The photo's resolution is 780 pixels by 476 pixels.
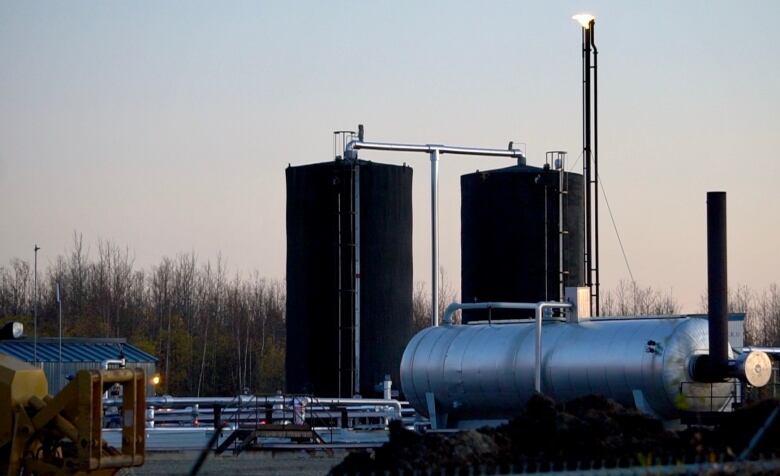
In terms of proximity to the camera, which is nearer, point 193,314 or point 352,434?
point 352,434

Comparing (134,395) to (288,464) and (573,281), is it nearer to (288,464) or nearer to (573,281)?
(288,464)

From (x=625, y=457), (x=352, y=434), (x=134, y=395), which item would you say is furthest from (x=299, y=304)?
(x=625, y=457)

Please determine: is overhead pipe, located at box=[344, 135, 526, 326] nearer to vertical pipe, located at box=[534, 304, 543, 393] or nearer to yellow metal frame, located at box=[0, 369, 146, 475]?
vertical pipe, located at box=[534, 304, 543, 393]

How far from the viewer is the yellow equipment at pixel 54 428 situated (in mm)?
14250

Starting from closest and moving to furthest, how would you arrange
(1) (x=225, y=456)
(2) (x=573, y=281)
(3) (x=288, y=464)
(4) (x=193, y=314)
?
(3) (x=288, y=464) → (1) (x=225, y=456) → (2) (x=573, y=281) → (4) (x=193, y=314)

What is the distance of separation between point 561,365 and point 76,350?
21.2 metres

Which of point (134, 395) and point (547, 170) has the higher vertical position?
point (547, 170)

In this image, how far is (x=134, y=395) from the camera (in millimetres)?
15312

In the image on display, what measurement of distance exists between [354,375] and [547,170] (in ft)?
26.5

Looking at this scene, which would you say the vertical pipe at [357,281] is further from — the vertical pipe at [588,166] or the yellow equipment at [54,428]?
the yellow equipment at [54,428]

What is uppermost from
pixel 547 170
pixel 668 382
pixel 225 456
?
pixel 547 170

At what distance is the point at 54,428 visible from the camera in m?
14.4

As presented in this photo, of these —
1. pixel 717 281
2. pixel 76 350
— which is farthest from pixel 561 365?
pixel 76 350

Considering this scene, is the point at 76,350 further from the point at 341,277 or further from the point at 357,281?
Answer: the point at 357,281
